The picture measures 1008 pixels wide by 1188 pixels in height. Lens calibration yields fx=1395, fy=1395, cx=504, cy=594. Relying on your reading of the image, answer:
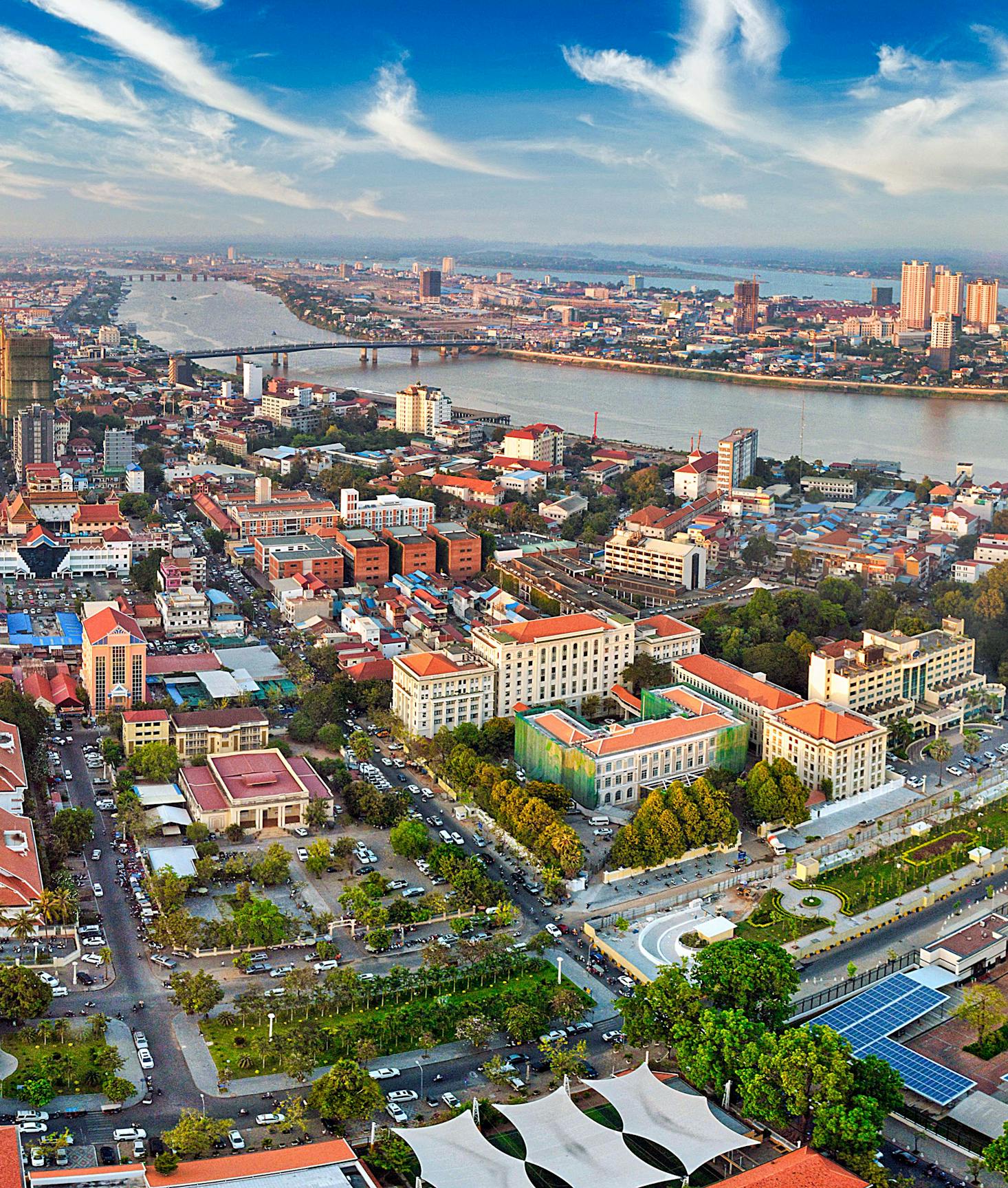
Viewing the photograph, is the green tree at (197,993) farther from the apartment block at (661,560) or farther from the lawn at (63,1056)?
the apartment block at (661,560)

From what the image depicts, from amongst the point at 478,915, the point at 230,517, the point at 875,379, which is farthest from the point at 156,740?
the point at 875,379

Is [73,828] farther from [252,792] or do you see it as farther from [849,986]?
[849,986]

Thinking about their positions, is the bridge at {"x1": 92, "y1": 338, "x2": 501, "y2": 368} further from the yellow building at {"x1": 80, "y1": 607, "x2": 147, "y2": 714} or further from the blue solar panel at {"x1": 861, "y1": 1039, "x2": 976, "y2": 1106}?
the blue solar panel at {"x1": 861, "y1": 1039, "x2": 976, "y2": 1106}

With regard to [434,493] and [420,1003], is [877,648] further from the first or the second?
[434,493]

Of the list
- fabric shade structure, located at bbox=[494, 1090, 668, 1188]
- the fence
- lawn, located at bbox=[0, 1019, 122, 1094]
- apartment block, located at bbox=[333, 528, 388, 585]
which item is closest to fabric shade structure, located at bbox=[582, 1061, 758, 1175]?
fabric shade structure, located at bbox=[494, 1090, 668, 1188]

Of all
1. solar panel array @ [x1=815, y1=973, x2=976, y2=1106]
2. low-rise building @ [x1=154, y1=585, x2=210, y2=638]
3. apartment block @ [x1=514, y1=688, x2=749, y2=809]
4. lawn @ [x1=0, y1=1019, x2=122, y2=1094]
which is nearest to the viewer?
lawn @ [x1=0, y1=1019, x2=122, y2=1094]

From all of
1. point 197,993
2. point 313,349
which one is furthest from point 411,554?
point 313,349

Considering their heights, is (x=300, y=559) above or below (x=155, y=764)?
above
